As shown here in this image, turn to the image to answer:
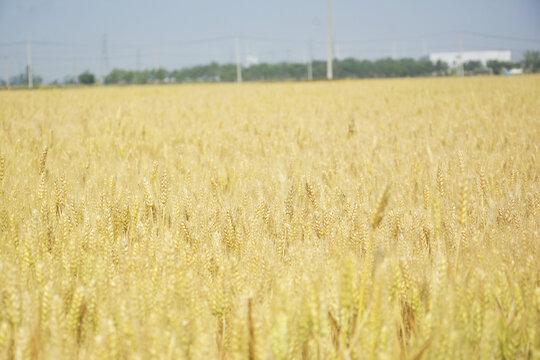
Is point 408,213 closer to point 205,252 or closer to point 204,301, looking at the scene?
point 205,252

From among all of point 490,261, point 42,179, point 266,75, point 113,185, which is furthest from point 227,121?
point 266,75

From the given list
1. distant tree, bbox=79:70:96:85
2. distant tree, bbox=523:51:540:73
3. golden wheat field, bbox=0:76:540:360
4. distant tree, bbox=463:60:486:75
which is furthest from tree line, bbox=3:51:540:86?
golden wheat field, bbox=0:76:540:360

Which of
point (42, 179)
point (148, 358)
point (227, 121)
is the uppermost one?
point (227, 121)

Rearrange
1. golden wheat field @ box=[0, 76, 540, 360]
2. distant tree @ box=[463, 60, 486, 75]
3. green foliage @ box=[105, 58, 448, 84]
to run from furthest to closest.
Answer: green foliage @ box=[105, 58, 448, 84], distant tree @ box=[463, 60, 486, 75], golden wheat field @ box=[0, 76, 540, 360]

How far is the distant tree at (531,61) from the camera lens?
5896 cm

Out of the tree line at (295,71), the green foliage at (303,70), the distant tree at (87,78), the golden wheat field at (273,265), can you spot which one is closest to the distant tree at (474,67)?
the tree line at (295,71)

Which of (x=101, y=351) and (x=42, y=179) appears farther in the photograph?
(x=42, y=179)

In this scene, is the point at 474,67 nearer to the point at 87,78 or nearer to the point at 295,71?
the point at 295,71

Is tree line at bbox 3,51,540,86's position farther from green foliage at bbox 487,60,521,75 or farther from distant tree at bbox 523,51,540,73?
green foliage at bbox 487,60,521,75

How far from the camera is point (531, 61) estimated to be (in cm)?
6203

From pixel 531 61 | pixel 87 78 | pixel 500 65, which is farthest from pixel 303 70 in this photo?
pixel 87 78

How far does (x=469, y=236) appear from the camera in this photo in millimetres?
1436

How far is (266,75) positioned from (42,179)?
75.6m

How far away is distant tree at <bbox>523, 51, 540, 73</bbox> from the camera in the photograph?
5896cm
